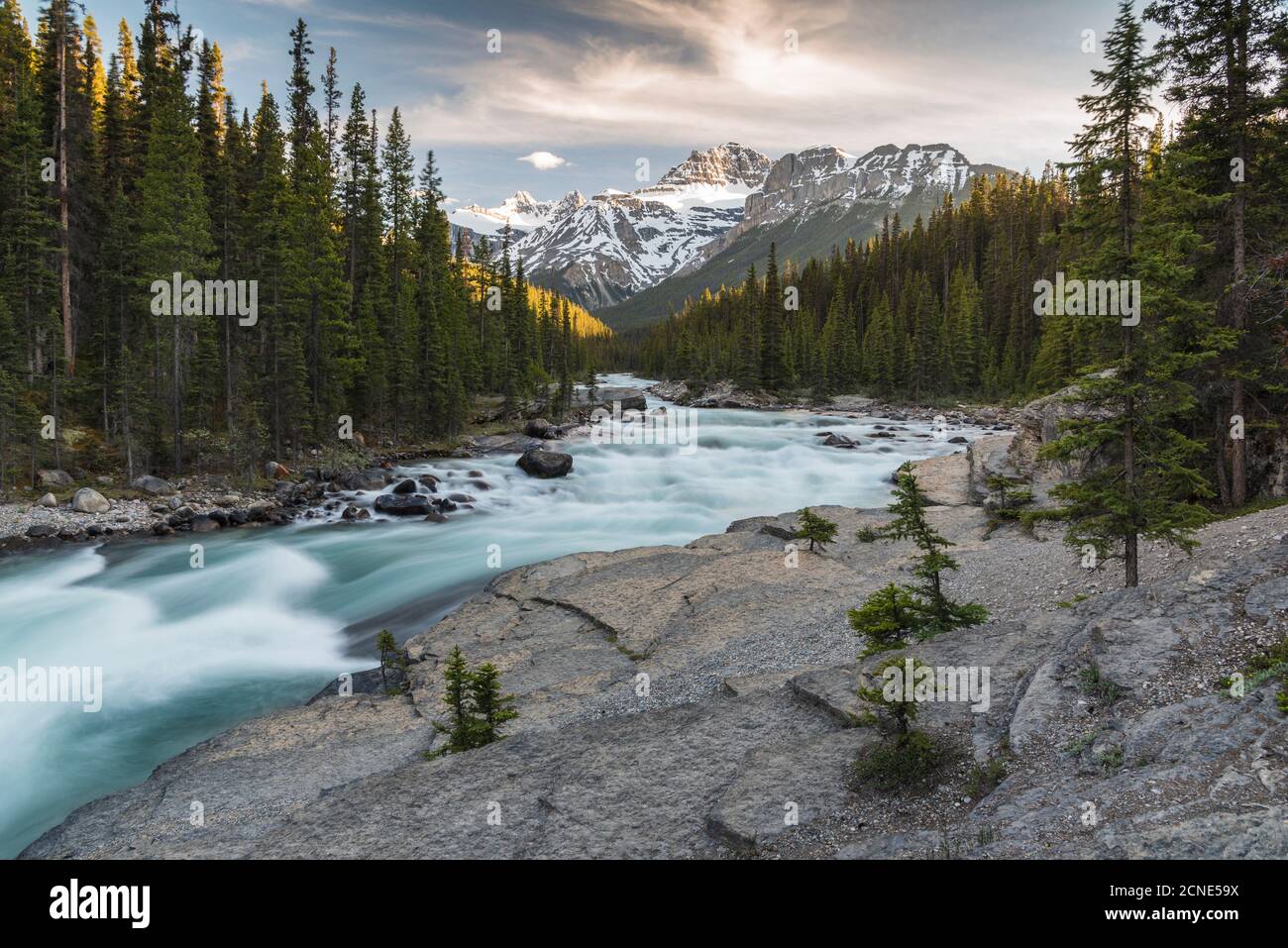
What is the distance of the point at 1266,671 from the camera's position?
16.9ft

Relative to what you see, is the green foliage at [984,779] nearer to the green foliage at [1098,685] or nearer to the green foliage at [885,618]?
the green foliage at [1098,685]

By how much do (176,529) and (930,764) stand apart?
90.7 feet

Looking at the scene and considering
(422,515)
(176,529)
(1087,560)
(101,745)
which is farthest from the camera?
(422,515)

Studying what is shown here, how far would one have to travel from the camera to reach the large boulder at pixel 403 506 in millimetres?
27891

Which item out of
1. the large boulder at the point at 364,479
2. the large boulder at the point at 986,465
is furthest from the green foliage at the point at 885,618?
the large boulder at the point at 364,479

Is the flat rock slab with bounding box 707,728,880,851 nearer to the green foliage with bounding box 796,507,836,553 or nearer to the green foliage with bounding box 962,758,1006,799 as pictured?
the green foliage with bounding box 962,758,1006,799

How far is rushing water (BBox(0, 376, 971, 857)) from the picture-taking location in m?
10.7

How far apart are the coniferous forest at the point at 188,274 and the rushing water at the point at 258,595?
934 cm

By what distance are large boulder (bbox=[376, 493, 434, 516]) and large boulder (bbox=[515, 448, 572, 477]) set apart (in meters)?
7.58

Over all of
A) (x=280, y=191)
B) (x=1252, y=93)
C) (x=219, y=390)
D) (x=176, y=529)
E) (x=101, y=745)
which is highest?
(x=280, y=191)

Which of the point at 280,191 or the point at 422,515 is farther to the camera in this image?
the point at 280,191

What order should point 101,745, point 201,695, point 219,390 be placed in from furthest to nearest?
point 219,390 → point 201,695 → point 101,745
